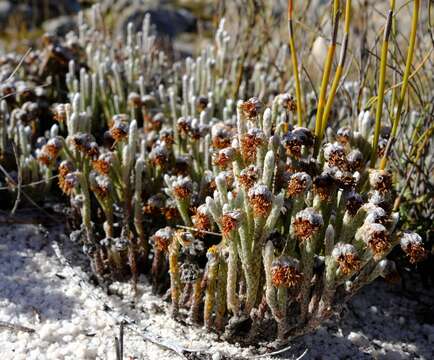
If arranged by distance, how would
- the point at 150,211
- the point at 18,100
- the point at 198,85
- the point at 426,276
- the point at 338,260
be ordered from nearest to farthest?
the point at 338,260, the point at 150,211, the point at 426,276, the point at 18,100, the point at 198,85

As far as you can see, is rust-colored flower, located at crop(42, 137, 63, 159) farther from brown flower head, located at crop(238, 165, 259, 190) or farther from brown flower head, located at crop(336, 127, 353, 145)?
brown flower head, located at crop(336, 127, 353, 145)

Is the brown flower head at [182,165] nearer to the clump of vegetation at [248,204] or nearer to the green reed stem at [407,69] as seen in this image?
the clump of vegetation at [248,204]

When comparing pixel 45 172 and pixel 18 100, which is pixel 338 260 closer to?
pixel 45 172

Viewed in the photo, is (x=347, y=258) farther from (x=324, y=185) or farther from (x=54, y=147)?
(x=54, y=147)

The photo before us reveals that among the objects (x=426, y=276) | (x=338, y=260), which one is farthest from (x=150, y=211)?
(x=426, y=276)

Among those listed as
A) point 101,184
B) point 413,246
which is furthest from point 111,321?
point 413,246
